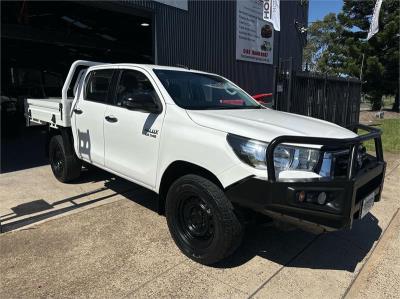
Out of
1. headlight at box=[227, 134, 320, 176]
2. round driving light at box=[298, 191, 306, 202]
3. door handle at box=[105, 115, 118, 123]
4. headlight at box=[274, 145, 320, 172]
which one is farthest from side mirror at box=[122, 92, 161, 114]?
Answer: round driving light at box=[298, 191, 306, 202]

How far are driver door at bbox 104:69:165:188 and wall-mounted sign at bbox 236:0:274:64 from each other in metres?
8.97

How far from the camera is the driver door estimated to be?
170 inches

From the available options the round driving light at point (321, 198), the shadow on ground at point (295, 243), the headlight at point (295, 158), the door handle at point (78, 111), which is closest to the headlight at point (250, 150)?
the headlight at point (295, 158)

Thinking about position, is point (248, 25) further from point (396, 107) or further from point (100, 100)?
point (396, 107)

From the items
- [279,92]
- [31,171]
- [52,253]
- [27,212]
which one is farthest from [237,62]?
[52,253]

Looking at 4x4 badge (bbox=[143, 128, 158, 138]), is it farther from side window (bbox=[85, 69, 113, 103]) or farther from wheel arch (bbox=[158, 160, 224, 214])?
side window (bbox=[85, 69, 113, 103])

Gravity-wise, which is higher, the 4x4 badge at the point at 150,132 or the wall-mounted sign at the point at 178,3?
the wall-mounted sign at the point at 178,3

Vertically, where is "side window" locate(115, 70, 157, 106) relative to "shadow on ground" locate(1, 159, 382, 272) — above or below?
above

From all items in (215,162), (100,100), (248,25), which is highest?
(248,25)

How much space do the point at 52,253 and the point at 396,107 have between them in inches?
1258

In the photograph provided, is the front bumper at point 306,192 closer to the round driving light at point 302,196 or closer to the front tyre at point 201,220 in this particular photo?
the round driving light at point 302,196

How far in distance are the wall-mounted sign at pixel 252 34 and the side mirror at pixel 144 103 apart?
9.54 metres

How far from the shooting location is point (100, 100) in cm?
535

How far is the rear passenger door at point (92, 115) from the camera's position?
523cm
